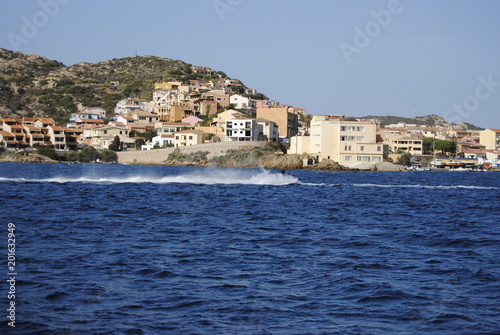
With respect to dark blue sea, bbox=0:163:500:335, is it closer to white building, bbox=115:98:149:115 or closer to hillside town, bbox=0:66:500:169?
hillside town, bbox=0:66:500:169

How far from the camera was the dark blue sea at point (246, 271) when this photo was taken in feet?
30.1

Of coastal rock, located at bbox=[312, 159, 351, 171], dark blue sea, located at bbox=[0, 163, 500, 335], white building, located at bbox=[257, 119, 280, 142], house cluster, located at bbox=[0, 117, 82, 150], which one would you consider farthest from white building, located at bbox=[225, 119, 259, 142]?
dark blue sea, located at bbox=[0, 163, 500, 335]

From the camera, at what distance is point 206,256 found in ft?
44.9

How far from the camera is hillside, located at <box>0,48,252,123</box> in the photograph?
144375 mm

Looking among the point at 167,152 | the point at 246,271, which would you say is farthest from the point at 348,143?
the point at 246,271

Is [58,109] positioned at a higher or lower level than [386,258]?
higher

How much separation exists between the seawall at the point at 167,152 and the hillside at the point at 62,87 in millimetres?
44154

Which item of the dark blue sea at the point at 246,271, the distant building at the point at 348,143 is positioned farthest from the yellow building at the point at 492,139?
the dark blue sea at the point at 246,271

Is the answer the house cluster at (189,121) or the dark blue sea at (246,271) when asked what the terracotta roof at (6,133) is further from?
the dark blue sea at (246,271)

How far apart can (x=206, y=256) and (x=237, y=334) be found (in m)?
5.17

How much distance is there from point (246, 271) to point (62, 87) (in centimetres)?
16077

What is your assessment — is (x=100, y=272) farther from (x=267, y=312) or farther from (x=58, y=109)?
(x=58, y=109)

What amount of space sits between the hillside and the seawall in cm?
4415

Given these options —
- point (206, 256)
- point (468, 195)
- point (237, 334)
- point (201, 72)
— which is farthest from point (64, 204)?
point (201, 72)
